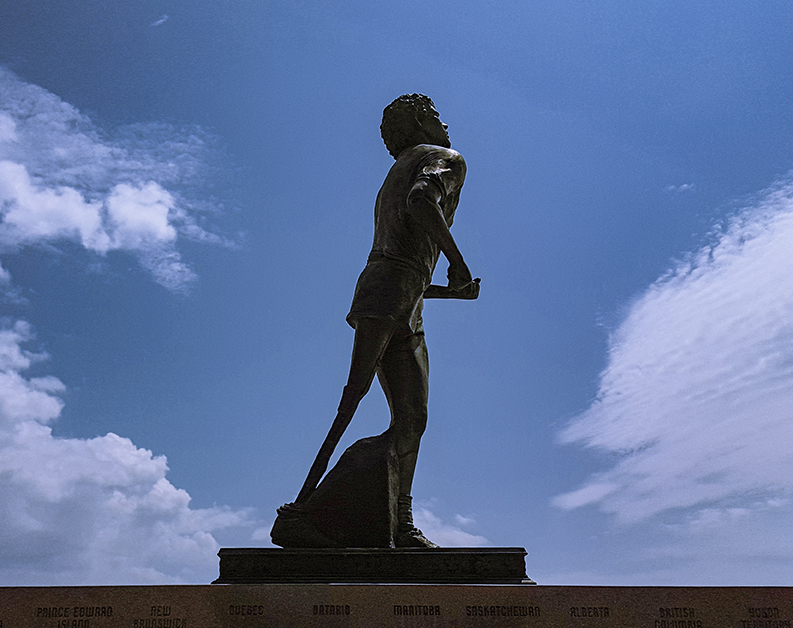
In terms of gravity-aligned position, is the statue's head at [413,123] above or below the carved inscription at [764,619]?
above

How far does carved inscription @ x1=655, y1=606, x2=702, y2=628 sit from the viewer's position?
5.49 m

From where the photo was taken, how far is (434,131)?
8.34 metres

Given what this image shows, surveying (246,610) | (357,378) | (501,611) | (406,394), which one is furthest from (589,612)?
(357,378)

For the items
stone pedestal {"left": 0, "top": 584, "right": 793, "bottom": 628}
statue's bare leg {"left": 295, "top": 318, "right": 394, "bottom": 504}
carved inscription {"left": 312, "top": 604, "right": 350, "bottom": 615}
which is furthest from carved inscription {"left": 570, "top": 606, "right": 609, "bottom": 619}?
statue's bare leg {"left": 295, "top": 318, "right": 394, "bottom": 504}

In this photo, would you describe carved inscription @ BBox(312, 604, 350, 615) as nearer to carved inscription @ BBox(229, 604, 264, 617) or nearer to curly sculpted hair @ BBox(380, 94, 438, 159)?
carved inscription @ BBox(229, 604, 264, 617)

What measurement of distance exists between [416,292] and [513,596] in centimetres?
315

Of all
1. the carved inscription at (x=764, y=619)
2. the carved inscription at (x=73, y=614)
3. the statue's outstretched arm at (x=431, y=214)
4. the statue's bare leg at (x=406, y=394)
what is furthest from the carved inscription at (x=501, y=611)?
the statue's outstretched arm at (x=431, y=214)

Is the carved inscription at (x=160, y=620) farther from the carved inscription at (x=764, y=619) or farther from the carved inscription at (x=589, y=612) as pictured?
the carved inscription at (x=764, y=619)

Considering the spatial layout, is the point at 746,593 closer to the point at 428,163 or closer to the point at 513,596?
the point at 513,596

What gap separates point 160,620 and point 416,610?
190 centimetres

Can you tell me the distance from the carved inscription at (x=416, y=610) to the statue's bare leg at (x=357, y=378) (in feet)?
6.12

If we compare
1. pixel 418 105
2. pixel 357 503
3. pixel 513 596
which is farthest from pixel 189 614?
pixel 418 105

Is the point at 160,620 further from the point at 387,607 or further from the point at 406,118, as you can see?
the point at 406,118

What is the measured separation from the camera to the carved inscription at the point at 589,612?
5.52 m
